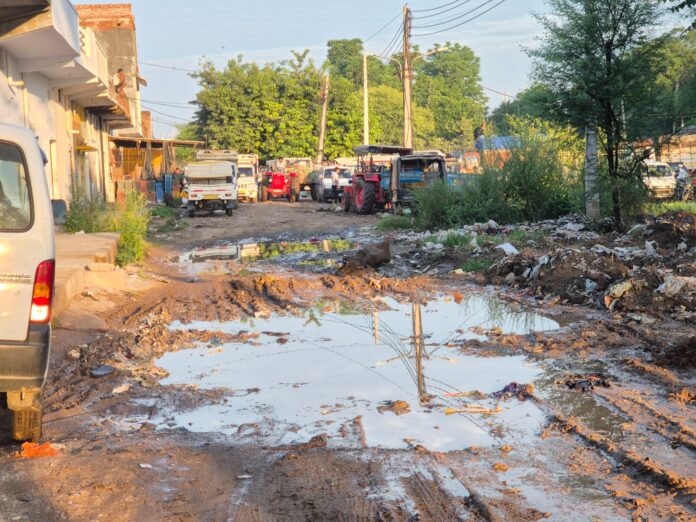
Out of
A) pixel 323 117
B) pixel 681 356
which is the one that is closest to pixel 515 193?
pixel 681 356

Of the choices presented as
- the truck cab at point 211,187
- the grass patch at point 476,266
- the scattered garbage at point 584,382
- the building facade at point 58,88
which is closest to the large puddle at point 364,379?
the scattered garbage at point 584,382

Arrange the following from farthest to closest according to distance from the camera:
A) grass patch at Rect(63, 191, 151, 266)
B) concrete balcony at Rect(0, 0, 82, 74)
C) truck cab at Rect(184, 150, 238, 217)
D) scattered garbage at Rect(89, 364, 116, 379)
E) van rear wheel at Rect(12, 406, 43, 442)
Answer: truck cab at Rect(184, 150, 238, 217) < grass patch at Rect(63, 191, 151, 266) < concrete balcony at Rect(0, 0, 82, 74) < scattered garbage at Rect(89, 364, 116, 379) < van rear wheel at Rect(12, 406, 43, 442)

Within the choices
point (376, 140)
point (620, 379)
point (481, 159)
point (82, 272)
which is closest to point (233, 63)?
point (376, 140)

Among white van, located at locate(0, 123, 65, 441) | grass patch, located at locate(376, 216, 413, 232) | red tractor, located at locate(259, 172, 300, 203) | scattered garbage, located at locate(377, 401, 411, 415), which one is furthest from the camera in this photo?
red tractor, located at locate(259, 172, 300, 203)

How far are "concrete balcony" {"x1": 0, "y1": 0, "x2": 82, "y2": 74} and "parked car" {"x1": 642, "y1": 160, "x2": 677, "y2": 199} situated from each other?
1257cm

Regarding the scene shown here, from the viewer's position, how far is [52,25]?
15078mm

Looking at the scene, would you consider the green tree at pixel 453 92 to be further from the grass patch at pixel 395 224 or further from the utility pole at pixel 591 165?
the utility pole at pixel 591 165

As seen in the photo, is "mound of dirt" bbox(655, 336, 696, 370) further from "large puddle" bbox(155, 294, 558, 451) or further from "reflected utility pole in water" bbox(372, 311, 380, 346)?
"reflected utility pole in water" bbox(372, 311, 380, 346)

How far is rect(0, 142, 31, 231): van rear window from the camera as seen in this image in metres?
5.12

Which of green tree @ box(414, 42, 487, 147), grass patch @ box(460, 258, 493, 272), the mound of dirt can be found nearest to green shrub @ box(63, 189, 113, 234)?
grass patch @ box(460, 258, 493, 272)

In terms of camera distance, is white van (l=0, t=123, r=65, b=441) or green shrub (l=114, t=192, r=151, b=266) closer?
white van (l=0, t=123, r=65, b=441)

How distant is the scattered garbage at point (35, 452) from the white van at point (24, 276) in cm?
15

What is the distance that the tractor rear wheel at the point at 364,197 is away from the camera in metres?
31.1

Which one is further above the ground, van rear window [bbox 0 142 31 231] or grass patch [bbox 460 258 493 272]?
van rear window [bbox 0 142 31 231]
